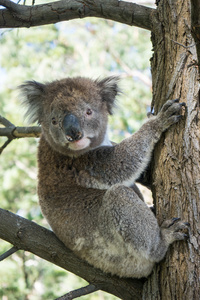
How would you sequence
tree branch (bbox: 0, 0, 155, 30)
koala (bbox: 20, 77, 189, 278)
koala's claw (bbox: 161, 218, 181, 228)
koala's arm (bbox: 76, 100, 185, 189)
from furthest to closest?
tree branch (bbox: 0, 0, 155, 30) < koala's arm (bbox: 76, 100, 185, 189) < koala (bbox: 20, 77, 189, 278) < koala's claw (bbox: 161, 218, 181, 228)

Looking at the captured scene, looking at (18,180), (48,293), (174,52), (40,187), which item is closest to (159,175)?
(174,52)

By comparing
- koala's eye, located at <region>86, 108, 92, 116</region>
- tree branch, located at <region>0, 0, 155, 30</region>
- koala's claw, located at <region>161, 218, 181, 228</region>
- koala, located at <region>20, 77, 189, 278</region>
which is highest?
tree branch, located at <region>0, 0, 155, 30</region>

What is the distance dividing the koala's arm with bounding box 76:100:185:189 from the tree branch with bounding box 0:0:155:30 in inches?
39.6

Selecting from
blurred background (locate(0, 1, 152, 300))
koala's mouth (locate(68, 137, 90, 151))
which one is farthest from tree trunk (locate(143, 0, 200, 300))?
blurred background (locate(0, 1, 152, 300))

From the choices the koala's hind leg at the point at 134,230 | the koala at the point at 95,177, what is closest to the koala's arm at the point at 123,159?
the koala at the point at 95,177

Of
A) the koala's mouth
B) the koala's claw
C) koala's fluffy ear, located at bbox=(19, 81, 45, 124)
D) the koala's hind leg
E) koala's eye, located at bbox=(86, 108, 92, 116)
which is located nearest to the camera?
the koala's claw

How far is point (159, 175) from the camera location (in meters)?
3.10

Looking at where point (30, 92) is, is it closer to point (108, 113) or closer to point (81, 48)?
point (108, 113)

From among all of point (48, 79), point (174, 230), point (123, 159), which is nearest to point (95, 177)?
point (123, 159)

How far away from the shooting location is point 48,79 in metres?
6.99

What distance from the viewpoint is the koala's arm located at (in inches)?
132

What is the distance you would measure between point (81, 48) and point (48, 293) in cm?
869

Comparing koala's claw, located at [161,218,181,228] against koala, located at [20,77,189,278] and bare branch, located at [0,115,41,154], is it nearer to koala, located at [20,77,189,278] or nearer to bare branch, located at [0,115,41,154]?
koala, located at [20,77,189,278]

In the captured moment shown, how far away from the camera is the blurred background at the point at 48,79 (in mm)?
5648
